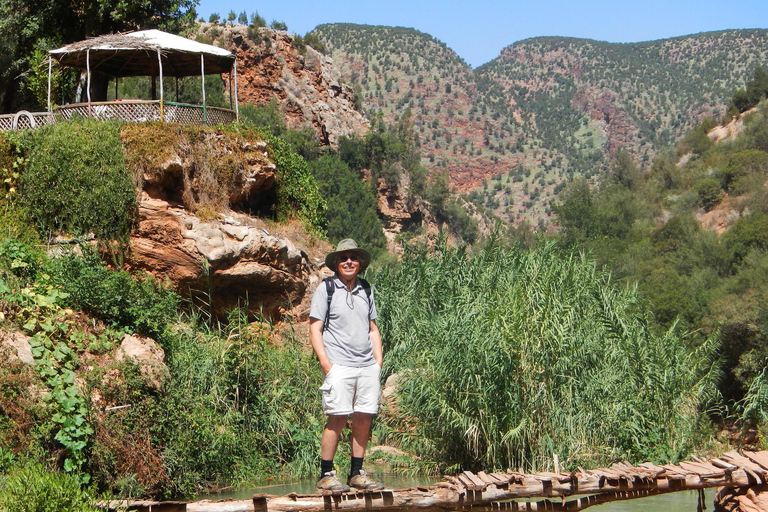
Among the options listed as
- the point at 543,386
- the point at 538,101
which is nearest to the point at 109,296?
the point at 543,386

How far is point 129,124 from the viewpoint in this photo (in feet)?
44.4

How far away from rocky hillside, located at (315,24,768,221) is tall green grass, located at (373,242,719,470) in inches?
2086

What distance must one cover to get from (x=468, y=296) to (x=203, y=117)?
571cm

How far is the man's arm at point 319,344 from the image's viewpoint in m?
6.43

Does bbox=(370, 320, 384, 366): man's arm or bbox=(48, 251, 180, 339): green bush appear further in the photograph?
bbox=(48, 251, 180, 339): green bush

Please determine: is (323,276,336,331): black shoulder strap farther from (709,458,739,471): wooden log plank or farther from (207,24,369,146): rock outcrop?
(207,24,369,146): rock outcrop

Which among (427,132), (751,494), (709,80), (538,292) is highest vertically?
(709,80)

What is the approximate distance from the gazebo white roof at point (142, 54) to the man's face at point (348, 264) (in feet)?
32.0

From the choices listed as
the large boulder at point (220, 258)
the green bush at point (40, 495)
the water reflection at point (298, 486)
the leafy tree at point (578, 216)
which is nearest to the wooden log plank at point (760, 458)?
the water reflection at point (298, 486)

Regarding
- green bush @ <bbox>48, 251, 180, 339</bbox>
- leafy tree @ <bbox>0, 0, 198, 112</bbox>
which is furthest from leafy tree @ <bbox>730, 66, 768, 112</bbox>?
green bush @ <bbox>48, 251, 180, 339</bbox>

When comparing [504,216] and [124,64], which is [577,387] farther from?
[504,216]

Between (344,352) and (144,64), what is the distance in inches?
534

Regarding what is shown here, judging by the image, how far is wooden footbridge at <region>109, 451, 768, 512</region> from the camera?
6.51 m

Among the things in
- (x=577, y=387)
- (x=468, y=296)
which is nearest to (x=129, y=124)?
(x=468, y=296)
